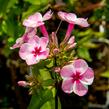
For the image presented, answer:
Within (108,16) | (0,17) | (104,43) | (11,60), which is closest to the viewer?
(0,17)

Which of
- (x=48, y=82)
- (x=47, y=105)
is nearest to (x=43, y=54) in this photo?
(x=48, y=82)

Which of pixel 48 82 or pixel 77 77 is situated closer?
pixel 77 77

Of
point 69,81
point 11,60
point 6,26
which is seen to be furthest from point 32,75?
point 11,60

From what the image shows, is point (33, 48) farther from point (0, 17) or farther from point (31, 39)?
point (0, 17)

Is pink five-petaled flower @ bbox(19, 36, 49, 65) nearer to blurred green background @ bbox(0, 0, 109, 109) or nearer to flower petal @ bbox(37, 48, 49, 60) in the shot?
flower petal @ bbox(37, 48, 49, 60)

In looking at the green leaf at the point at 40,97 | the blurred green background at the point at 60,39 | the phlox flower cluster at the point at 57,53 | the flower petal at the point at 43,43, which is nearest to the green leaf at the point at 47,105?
the green leaf at the point at 40,97

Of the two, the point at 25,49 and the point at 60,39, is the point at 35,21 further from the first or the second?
the point at 60,39

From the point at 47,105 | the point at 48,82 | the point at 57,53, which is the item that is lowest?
the point at 47,105
